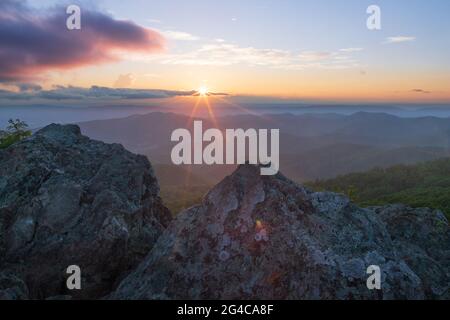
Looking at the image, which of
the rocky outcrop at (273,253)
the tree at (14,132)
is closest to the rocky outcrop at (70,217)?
the rocky outcrop at (273,253)

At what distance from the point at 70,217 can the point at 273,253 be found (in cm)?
662

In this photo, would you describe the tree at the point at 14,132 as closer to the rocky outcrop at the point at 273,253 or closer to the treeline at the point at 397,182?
the rocky outcrop at the point at 273,253

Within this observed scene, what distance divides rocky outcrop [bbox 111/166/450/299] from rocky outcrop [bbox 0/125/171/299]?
1.79m

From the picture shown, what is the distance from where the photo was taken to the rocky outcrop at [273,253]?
388 inches

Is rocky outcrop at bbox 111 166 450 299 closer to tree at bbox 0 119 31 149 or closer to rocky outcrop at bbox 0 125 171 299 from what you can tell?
rocky outcrop at bbox 0 125 171 299

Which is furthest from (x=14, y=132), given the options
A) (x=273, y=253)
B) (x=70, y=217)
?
(x=273, y=253)

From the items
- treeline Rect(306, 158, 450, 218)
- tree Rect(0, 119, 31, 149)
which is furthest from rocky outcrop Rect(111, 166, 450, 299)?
treeline Rect(306, 158, 450, 218)

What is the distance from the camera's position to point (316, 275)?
978 centimetres

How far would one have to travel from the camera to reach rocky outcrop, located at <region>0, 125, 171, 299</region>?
40.0 ft

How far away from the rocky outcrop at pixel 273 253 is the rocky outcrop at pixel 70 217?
70.3 inches

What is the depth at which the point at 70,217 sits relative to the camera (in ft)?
43.0

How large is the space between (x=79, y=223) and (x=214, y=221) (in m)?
4.68

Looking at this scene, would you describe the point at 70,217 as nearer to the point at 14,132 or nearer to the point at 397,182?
the point at 14,132
